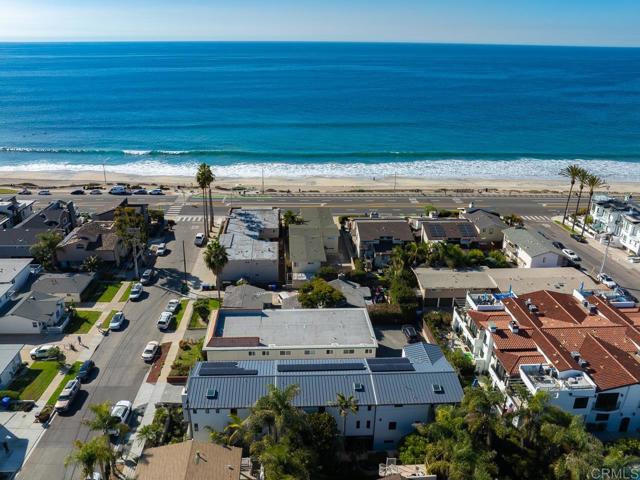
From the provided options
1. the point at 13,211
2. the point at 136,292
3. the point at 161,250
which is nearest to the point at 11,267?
the point at 136,292

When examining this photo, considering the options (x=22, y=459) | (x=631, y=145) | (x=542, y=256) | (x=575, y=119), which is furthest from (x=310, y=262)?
(x=575, y=119)

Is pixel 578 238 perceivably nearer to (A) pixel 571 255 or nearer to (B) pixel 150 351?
(A) pixel 571 255

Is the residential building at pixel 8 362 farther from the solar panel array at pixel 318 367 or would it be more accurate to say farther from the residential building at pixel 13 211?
the residential building at pixel 13 211

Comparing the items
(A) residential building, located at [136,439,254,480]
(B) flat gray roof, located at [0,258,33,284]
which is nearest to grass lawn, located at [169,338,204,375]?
(A) residential building, located at [136,439,254,480]

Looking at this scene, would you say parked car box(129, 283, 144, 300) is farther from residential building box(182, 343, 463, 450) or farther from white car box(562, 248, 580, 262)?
white car box(562, 248, 580, 262)

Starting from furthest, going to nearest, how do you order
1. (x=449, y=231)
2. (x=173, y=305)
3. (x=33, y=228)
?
1. (x=449, y=231)
2. (x=33, y=228)
3. (x=173, y=305)

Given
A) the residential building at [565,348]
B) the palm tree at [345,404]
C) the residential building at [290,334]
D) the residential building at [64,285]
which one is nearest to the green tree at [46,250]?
the residential building at [64,285]

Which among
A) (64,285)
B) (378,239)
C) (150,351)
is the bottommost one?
(150,351)
